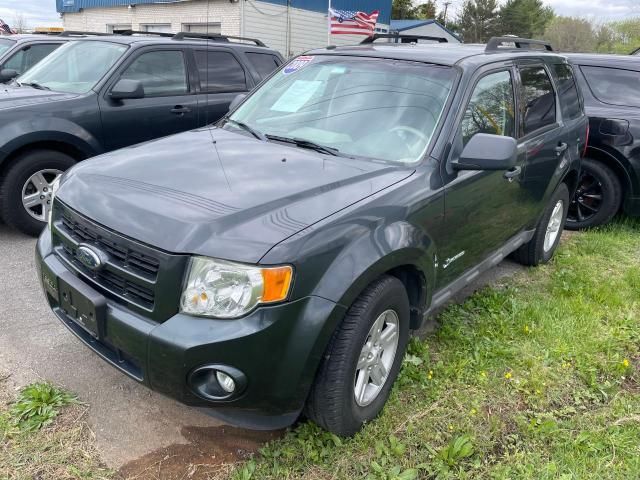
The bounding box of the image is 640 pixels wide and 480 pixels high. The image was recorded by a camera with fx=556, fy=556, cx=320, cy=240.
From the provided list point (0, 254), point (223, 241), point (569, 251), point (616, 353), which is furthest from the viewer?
point (569, 251)

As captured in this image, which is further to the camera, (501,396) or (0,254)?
(0,254)

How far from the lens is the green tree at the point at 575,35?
39.3 meters

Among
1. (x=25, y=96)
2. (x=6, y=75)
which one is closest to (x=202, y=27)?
(x=6, y=75)

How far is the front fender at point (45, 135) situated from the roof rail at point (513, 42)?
3.53 metres

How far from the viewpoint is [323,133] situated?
3197mm

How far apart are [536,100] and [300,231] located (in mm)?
2816

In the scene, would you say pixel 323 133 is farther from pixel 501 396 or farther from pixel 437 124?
pixel 501 396

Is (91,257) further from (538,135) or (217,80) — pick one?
(217,80)

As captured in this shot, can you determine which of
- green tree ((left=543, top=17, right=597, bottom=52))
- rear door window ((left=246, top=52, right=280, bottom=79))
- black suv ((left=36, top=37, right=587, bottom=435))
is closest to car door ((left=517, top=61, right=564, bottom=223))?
black suv ((left=36, top=37, right=587, bottom=435))

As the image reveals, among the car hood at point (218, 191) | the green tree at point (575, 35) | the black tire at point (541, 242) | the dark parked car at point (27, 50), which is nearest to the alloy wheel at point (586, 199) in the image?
the black tire at point (541, 242)

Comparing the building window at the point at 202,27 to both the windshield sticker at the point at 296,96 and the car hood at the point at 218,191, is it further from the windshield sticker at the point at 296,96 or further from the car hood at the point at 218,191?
the car hood at the point at 218,191

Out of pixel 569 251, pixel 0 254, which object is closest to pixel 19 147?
pixel 0 254

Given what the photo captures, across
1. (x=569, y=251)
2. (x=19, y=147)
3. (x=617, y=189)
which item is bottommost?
(x=569, y=251)

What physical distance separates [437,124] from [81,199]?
1.85 meters
